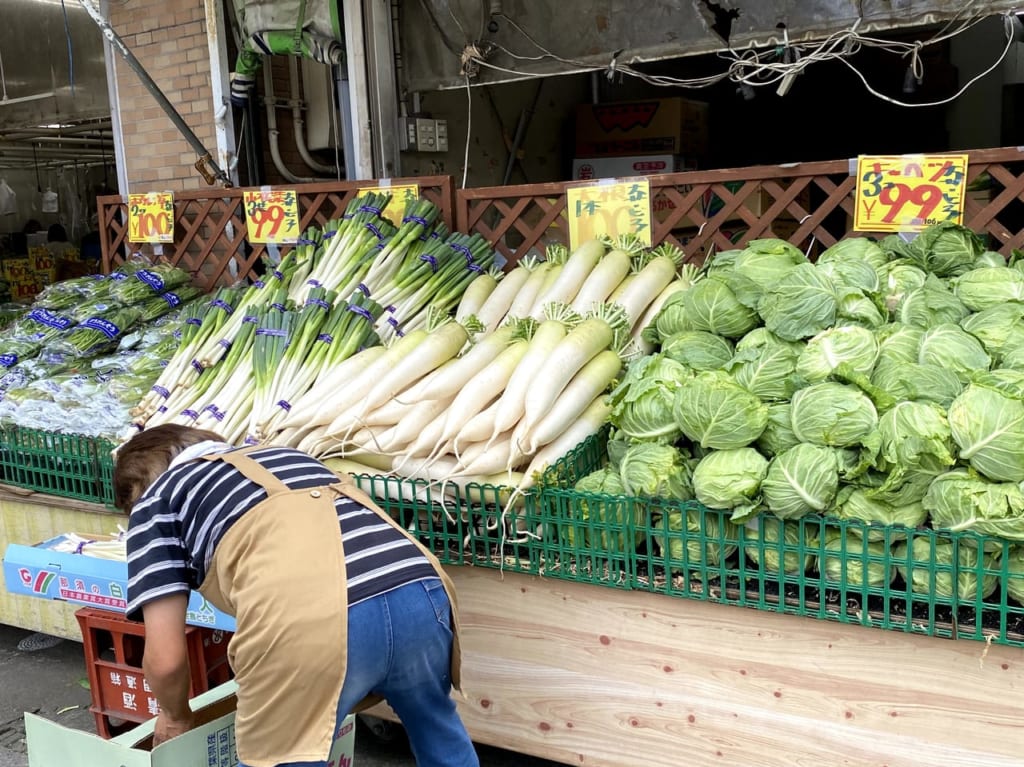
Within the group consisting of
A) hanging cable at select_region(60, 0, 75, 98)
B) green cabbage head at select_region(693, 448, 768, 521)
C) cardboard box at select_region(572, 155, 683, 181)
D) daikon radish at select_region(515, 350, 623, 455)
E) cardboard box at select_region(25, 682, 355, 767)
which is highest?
hanging cable at select_region(60, 0, 75, 98)

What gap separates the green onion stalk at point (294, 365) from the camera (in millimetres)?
3660

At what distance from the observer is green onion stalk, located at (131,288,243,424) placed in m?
4.18

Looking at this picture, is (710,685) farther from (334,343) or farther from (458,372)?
(334,343)

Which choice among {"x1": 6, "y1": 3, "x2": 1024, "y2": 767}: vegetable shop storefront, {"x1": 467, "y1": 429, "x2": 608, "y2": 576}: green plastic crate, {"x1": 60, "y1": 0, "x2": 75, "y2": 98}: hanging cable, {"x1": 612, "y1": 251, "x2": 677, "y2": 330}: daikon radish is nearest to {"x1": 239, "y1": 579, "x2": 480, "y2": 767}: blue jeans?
{"x1": 6, "y1": 3, "x2": 1024, "y2": 767}: vegetable shop storefront

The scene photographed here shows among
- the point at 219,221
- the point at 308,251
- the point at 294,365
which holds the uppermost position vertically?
the point at 219,221

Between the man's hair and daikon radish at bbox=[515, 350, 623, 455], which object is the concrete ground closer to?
daikon radish at bbox=[515, 350, 623, 455]

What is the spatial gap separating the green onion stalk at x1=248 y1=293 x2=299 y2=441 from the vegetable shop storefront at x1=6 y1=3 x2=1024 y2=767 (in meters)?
0.02

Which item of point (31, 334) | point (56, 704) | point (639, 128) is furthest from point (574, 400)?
point (639, 128)

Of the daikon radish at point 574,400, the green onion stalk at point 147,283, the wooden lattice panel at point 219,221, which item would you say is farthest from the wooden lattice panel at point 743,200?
the green onion stalk at point 147,283

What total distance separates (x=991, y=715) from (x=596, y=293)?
219 centimetres

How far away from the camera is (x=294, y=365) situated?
3.82 metres

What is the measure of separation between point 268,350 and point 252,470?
5.69 feet

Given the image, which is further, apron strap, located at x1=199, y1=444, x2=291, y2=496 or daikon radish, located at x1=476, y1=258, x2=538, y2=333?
daikon radish, located at x1=476, y1=258, x2=538, y2=333

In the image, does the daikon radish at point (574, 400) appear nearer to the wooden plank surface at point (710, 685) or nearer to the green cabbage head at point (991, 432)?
the wooden plank surface at point (710, 685)
